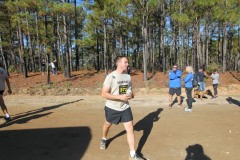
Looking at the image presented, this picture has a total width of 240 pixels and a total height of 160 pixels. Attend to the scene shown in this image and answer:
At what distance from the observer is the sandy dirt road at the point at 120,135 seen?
5469 millimetres

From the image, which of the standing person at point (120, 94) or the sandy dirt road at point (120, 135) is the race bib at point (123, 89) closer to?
the standing person at point (120, 94)

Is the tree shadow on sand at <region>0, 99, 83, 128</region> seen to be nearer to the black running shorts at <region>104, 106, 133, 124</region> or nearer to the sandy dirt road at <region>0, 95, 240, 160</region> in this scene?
the sandy dirt road at <region>0, 95, 240, 160</region>

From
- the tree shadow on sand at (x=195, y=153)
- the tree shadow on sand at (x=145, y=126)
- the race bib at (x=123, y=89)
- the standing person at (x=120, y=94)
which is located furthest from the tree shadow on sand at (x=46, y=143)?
the tree shadow on sand at (x=195, y=153)

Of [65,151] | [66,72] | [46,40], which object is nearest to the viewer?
[65,151]

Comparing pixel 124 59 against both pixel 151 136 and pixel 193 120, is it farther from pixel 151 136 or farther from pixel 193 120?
pixel 193 120

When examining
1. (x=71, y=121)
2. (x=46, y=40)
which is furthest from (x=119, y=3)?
(x=71, y=121)

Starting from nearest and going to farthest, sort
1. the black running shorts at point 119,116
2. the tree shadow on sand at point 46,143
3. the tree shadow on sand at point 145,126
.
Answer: the black running shorts at point 119,116, the tree shadow on sand at point 46,143, the tree shadow on sand at point 145,126

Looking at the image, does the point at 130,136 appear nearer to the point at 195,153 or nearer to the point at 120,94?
the point at 120,94

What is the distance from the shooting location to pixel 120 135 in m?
6.74

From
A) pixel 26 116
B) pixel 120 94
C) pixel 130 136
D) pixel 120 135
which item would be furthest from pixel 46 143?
pixel 26 116

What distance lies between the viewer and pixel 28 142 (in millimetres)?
6258

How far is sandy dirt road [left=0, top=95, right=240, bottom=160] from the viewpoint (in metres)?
5.47

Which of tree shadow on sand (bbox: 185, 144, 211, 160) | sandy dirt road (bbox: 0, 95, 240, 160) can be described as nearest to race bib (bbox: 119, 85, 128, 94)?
sandy dirt road (bbox: 0, 95, 240, 160)

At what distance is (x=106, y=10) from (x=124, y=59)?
49.3 ft
